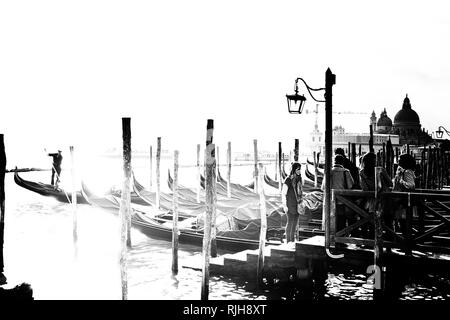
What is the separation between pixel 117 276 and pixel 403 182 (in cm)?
533

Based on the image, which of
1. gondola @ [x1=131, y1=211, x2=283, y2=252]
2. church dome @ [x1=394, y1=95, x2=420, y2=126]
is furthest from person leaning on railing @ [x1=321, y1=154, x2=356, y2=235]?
church dome @ [x1=394, y1=95, x2=420, y2=126]

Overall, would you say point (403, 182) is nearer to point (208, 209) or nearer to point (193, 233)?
point (208, 209)

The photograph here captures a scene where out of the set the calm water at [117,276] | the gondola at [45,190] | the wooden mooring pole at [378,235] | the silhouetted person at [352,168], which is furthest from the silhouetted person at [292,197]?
the gondola at [45,190]

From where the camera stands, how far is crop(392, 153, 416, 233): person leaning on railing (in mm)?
5446

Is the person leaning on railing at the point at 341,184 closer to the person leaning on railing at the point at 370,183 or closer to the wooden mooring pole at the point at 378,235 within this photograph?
the person leaning on railing at the point at 370,183

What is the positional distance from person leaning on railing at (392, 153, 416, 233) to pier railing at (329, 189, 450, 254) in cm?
1

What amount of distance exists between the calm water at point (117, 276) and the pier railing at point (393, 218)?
4.29 feet

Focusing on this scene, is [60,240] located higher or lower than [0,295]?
lower

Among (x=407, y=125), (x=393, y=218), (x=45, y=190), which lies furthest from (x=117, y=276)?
(x=407, y=125)

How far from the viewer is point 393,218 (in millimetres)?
5457
